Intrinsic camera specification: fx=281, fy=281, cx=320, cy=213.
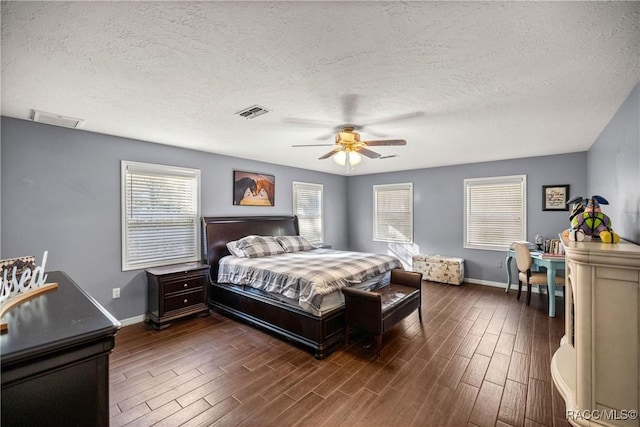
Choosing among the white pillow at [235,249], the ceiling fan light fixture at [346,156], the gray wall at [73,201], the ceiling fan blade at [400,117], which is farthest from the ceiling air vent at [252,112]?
the white pillow at [235,249]

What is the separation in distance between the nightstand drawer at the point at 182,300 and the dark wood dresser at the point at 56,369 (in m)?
2.54

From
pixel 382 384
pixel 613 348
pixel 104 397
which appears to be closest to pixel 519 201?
pixel 613 348

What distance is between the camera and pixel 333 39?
1604mm

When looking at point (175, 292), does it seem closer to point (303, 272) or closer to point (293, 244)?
point (303, 272)

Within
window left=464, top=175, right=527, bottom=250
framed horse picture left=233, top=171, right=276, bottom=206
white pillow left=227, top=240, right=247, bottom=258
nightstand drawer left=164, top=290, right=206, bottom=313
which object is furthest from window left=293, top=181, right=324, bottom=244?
window left=464, top=175, right=527, bottom=250

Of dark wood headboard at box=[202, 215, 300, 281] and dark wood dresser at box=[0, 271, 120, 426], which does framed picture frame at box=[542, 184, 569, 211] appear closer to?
dark wood headboard at box=[202, 215, 300, 281]

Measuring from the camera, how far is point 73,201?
10.7 feet

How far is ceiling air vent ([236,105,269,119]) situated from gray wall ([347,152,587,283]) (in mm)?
4487

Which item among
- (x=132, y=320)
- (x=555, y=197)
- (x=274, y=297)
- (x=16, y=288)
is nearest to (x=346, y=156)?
(x=274, y=297)

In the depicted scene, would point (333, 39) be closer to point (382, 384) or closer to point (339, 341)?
point (382, 384)

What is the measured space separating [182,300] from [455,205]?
5.25 metres

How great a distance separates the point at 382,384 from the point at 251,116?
9.13ft

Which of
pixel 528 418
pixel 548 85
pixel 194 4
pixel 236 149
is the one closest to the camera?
pixel 194 4

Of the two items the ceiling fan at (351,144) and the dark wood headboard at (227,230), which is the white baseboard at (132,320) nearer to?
the dark wood headboard at (227,230)
